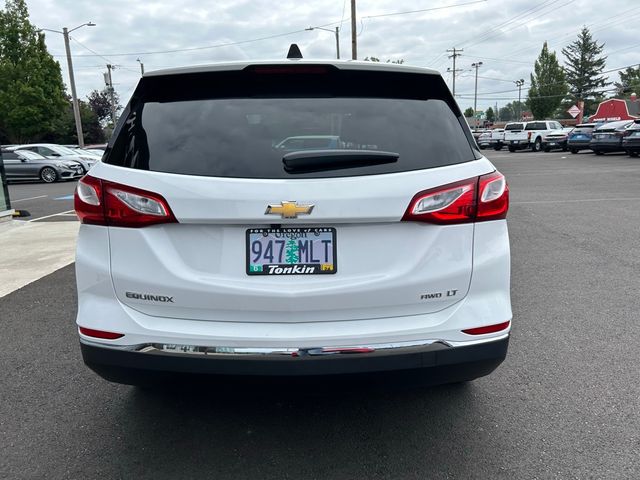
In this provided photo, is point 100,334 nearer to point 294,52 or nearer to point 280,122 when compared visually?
point 280,122

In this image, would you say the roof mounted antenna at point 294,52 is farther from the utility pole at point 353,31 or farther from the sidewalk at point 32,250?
the utility pole at point 353,31

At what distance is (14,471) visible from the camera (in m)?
2.53

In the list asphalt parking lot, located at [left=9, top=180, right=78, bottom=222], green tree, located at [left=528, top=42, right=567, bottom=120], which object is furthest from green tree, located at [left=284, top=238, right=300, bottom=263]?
green tree, located at [left=528, top=42, right=567, bottom=120]

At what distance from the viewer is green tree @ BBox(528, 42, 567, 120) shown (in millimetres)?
83938

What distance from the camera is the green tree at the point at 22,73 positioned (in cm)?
4103

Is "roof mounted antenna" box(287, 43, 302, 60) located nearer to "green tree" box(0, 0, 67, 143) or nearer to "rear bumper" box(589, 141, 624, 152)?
"rear bumper" box(589, 141, 624, 152)

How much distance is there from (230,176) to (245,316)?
1.91ft

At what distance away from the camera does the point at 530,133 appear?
1426 inches

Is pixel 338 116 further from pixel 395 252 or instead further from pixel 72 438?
pixel 72 438

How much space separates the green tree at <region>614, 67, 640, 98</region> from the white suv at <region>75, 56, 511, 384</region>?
11387 centimetres

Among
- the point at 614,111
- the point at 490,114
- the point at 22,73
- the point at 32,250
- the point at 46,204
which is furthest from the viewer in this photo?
the point at 490,114

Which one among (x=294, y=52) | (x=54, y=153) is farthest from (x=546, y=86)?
(x=294, y=52)

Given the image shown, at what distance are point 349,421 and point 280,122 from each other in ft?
5.37

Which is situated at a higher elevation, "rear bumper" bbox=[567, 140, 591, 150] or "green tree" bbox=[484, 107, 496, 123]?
"green tree" bbox=[484, 107, 496, 123]
